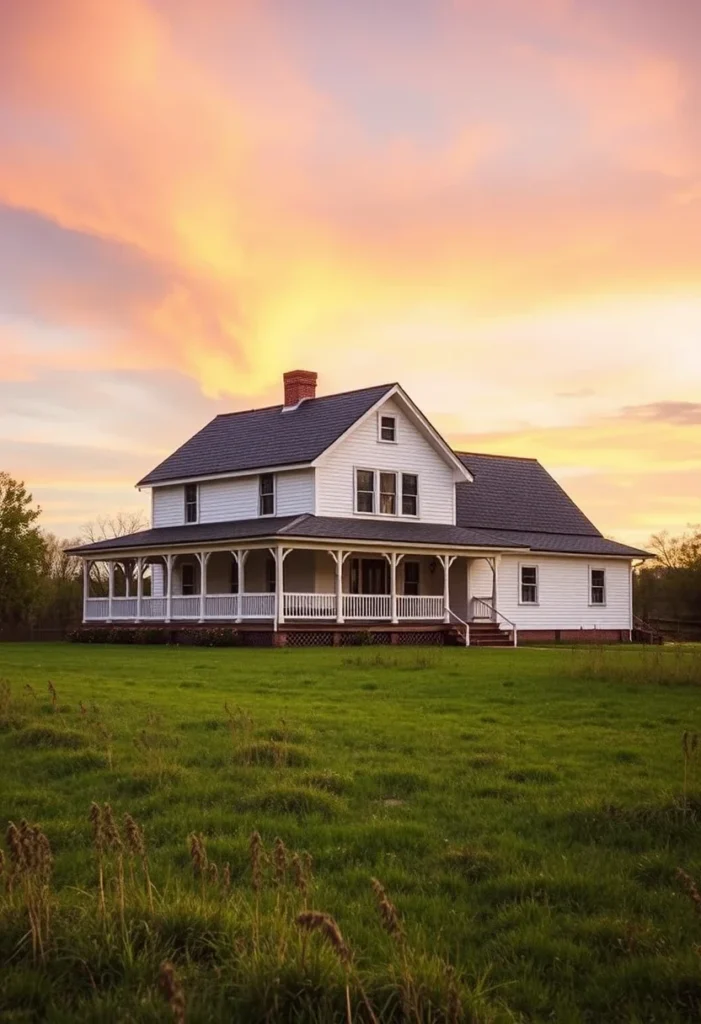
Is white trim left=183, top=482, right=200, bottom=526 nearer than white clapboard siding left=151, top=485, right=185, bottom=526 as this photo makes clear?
Yes

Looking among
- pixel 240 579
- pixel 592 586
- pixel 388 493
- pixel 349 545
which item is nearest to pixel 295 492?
pixel 388 493

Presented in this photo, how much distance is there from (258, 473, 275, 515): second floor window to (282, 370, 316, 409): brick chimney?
452 centimetres

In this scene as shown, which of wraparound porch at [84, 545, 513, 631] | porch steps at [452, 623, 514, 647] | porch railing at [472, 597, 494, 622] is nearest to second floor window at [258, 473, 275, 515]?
wraparound porch at [84, 545, 513, 631]

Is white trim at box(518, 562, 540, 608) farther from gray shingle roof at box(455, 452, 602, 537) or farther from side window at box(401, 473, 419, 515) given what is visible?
side window at box(401, 473, 419, 515)

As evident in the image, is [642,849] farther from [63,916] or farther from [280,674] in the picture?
[280,674]

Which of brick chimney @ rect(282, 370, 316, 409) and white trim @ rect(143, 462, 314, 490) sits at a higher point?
brick chimney @ rect(282, 370, 316, 409)

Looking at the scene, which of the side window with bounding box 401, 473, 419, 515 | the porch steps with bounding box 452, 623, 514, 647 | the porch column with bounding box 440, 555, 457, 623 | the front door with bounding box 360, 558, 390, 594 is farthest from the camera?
the side window with bounding box 401, 473, 419, 515

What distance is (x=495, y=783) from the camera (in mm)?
9969

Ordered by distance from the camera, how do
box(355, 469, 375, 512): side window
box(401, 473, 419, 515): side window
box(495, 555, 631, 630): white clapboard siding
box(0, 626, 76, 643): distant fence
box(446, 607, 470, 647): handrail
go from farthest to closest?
box(0, 626, 76, 643): distant fence → box(495, 555, 631, 630): white clapboard siding → box(401, 473, 419, 515): side window → box(355, 469, 375, 512): side window → box(446, 607, 470, 647): handrail

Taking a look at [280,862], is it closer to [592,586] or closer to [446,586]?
[446,586]

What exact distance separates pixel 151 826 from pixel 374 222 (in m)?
18.9

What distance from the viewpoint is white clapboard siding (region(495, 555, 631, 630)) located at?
4434 cm

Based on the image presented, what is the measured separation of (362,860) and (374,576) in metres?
34.7

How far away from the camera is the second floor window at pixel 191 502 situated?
43.9 meters
